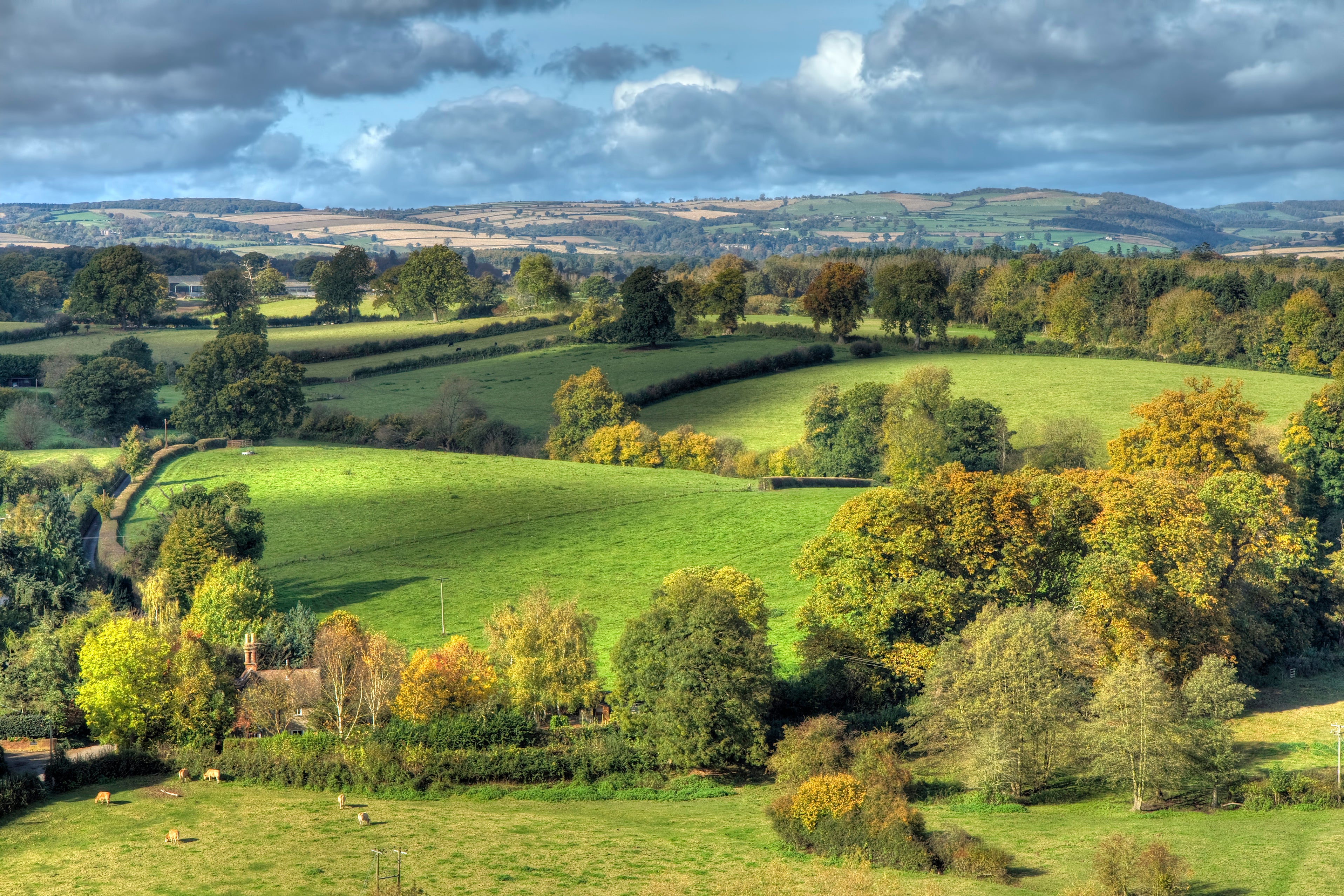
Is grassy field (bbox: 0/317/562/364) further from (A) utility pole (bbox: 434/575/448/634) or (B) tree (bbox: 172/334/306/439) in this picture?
(A) utility pole (bbox: 434/575/448/634)

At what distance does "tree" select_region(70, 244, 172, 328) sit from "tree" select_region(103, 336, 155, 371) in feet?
74.3

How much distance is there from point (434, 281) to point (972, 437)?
301 feet

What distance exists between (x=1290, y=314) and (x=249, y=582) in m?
103

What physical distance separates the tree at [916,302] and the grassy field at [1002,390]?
5.02 metres

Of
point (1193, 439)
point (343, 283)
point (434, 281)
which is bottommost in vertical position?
point (1193, 439)

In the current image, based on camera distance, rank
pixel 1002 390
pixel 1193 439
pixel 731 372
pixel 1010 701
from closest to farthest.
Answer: pixel 1010 701, pixel 1193 439, pixel 1002 390, pixel 731 372

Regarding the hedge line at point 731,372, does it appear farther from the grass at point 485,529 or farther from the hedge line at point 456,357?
the grass at point 485,529

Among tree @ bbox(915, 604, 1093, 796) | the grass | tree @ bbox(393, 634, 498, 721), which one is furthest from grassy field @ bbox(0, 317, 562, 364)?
tree @ bbox(915, 604, 1093, 796)

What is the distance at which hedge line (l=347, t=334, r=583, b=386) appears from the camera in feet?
422

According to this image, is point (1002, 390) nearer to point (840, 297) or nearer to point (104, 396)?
point (840, 297)

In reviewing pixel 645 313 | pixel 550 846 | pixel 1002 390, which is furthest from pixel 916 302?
pixel 550 846

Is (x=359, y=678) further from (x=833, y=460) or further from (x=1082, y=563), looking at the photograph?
(x=833, y=460)

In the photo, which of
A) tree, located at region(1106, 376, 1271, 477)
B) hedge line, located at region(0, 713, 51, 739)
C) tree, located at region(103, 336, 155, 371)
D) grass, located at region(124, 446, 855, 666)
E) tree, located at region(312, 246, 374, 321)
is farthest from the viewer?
tree, located at region(312, 246, 374, 321)

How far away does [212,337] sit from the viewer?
14375 cm
